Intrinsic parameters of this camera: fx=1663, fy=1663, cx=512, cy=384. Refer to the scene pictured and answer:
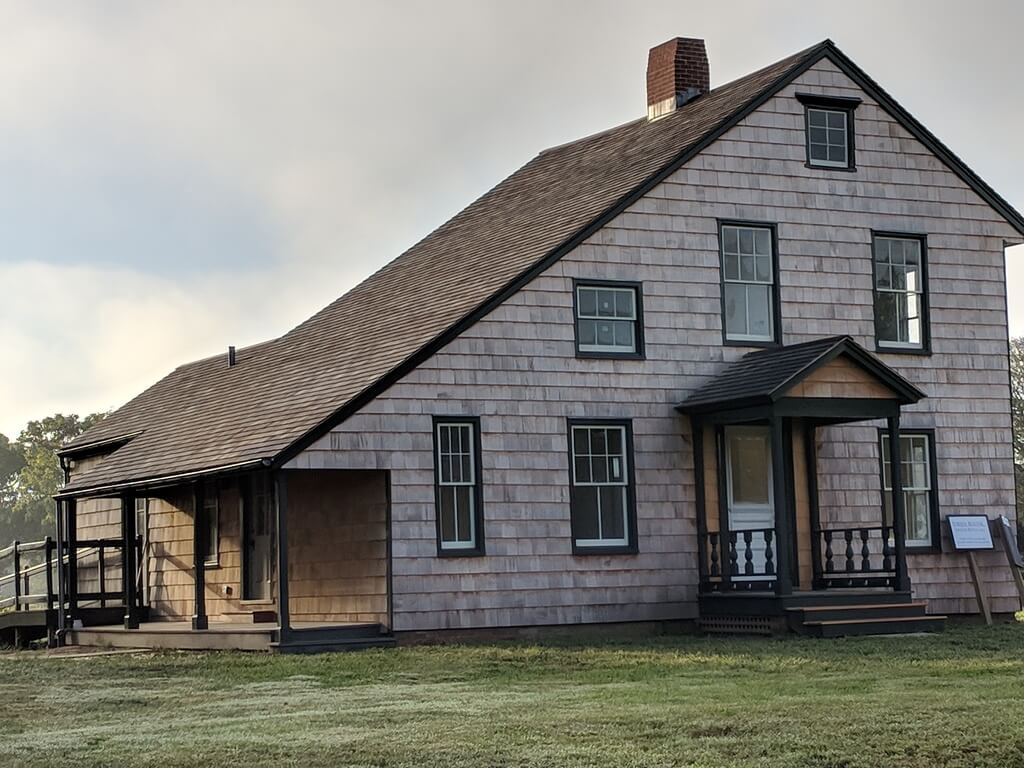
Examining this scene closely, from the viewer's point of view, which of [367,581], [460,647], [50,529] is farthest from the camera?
[50,529]

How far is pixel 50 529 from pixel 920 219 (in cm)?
7443

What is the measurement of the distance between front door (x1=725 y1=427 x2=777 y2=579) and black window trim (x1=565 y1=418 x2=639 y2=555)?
4.58 feet

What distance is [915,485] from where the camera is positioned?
23062 millimetres

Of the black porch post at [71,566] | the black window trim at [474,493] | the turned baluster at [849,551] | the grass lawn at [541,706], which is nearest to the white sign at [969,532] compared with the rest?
the turned baluster at [849,551]

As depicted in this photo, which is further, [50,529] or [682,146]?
[50,529]

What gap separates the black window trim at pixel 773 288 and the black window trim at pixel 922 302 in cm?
157

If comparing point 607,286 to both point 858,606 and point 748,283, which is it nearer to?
point 748,283

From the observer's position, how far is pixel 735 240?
882 inches

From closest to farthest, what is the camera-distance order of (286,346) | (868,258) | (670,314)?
(670,314) < (868,258) < (286,346)

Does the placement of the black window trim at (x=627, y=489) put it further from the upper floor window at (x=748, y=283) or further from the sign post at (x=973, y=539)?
the sign post at (x=973, y=539)

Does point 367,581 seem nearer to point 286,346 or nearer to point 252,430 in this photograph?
point 252,430

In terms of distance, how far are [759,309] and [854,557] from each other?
357 cm

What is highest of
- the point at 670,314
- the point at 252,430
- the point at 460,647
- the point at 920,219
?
the point at 920,219

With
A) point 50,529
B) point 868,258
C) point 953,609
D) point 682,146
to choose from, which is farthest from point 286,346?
point 50,529
